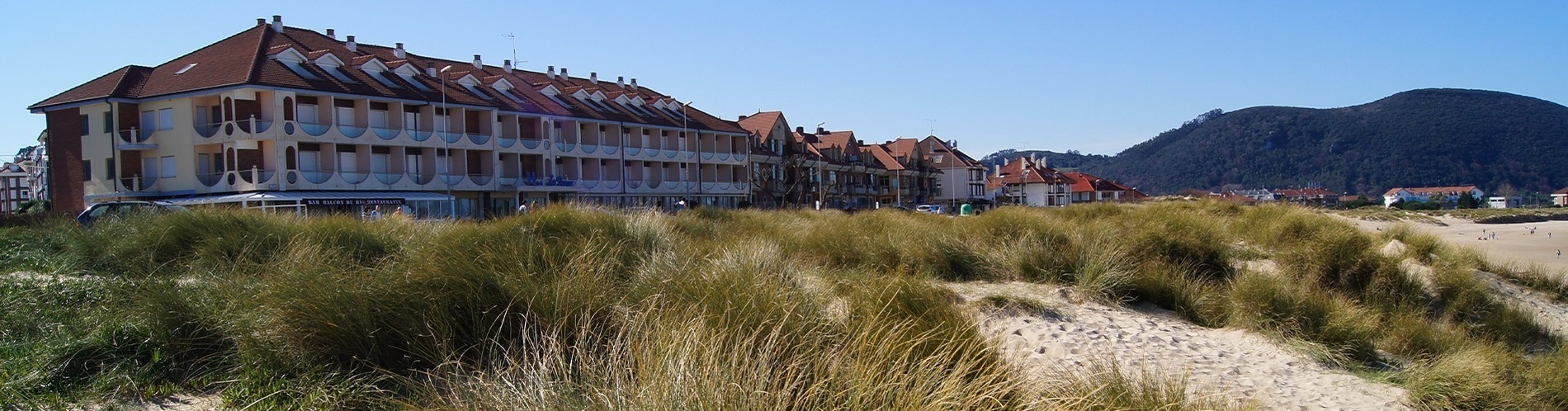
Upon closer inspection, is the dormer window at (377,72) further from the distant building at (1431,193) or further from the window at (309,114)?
the distant building at (1431,193)

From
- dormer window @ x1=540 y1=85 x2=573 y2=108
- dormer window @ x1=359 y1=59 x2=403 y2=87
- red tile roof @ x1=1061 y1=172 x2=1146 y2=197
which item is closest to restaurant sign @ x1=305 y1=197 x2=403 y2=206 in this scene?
dormer window @ x1=359 y1=59 x2=403 y2=87

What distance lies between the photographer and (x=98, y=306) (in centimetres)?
757

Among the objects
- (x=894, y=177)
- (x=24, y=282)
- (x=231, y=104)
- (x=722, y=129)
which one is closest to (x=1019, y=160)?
(x=894, y=177)

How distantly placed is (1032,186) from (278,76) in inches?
2843

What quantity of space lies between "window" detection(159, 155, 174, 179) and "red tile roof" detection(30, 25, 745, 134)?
8.52 ft

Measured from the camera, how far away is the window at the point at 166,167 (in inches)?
1576

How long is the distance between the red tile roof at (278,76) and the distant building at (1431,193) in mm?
96077

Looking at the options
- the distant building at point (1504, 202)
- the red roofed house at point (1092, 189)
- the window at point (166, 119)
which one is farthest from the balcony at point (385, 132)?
the distant building at point (1504, 202)

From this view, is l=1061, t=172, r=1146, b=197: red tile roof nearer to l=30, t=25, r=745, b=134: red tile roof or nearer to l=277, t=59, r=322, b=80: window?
l=30, t=25, r=745, b=134: red tile roof

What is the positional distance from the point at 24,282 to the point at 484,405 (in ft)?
22.5

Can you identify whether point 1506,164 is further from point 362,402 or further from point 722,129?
point 362,402

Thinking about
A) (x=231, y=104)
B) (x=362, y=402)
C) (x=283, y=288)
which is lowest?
(x=362, y=402)

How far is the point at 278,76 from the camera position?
38469 millimetres

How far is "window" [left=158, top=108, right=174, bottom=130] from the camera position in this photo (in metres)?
39.7
